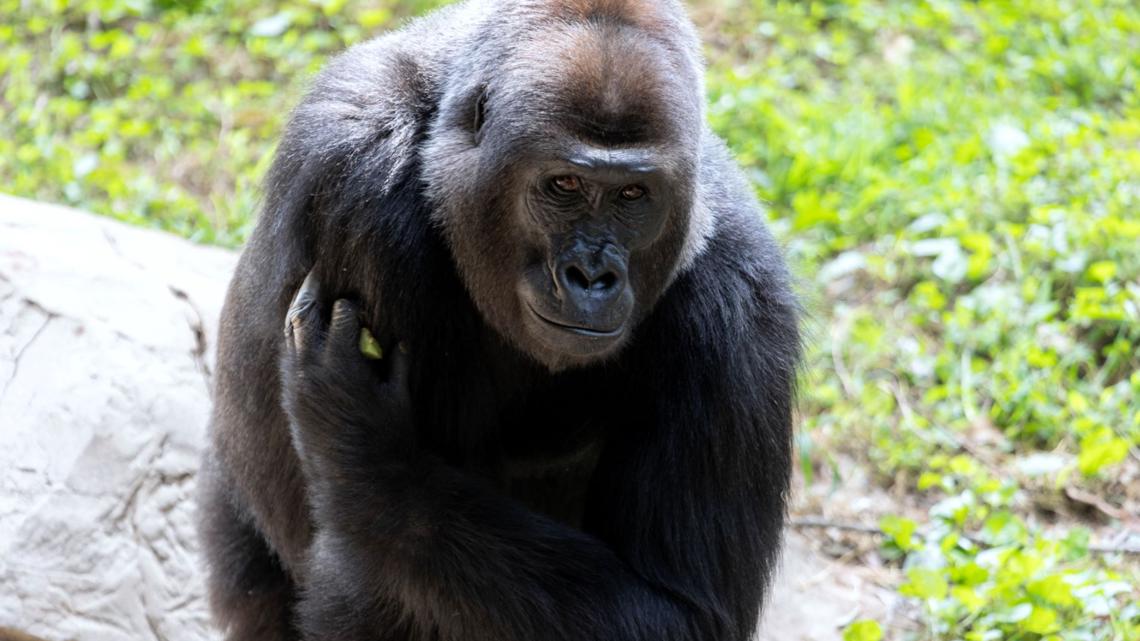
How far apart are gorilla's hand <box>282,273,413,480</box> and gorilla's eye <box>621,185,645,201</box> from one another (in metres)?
0.83

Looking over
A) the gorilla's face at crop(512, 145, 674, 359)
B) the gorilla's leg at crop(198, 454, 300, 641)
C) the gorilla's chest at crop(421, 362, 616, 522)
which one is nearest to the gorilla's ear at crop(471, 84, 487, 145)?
the gorilla's face at crop(512, 145, 674, 359)

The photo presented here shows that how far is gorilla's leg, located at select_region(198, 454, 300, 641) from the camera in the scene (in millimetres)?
5062

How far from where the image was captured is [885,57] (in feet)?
32.6

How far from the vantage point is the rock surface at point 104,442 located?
5.13 m

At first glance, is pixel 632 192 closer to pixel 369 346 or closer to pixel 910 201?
pixel 369 346

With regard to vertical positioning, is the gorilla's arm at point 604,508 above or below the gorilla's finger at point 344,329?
below

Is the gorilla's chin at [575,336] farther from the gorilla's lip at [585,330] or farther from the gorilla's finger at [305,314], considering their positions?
the gorilla's finger at [305,314]

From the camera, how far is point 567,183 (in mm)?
3969

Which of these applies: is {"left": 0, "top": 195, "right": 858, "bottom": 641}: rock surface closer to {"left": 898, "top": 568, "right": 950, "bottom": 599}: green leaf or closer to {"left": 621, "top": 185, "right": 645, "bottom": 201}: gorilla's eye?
{"left": 898, "top": 568, "right": 950, "bottom": 599}: green leaf

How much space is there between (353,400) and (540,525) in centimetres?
66

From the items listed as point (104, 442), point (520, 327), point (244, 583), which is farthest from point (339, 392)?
point (104, 442)

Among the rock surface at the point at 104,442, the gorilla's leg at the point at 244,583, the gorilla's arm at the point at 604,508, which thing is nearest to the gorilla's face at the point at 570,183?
the gorilla's arm at the point at 604,508

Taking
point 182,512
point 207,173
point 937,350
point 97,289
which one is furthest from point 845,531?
point 207,173

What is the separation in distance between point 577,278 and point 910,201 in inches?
184
